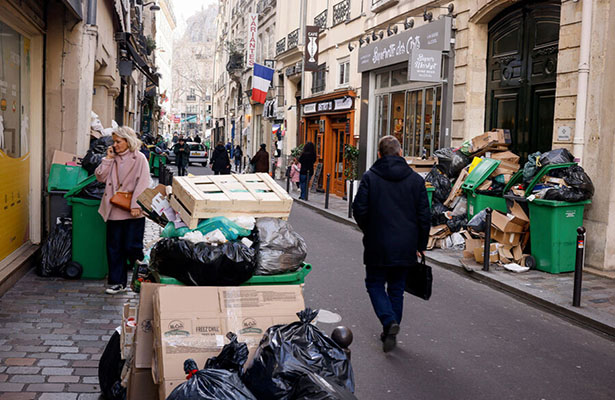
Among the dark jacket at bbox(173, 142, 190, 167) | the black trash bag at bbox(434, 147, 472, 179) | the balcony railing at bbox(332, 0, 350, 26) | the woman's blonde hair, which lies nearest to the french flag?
the dark jacket at bbox(173, 142, 190, 167)

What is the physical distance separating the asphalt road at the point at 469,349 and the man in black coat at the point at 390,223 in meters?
0.41

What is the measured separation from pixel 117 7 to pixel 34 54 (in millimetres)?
5514

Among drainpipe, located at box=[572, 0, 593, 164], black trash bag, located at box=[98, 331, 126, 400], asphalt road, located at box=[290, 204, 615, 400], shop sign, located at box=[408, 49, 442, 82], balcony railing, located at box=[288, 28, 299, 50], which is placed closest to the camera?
black trash bag, located at box=[98, 331, 126, 400]

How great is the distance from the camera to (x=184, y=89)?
103062 millimetres

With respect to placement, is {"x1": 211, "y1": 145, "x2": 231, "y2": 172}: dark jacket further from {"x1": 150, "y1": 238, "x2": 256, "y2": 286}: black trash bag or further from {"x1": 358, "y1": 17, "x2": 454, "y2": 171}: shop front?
{"x1": 150, "y1": 238, "x2": 256, "y2": 286}: black trash bag

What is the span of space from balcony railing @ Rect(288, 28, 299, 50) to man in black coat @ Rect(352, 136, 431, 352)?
21642mm

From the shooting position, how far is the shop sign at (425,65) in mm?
12756

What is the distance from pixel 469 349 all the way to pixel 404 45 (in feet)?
36.5

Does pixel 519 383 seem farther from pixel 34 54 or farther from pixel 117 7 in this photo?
pixel 117 7

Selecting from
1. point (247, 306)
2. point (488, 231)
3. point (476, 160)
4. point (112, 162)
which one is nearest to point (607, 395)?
point (247, 306)

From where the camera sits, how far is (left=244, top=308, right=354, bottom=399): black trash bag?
2.82 m

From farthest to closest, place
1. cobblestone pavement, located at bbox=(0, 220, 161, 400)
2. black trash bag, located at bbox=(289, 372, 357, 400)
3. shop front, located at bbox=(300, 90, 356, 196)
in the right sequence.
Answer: shop front, located at bbox=(300, 90, 356, 196) < cobblestone pavement, located at bbox=(0, 220, 161, 400) < black trash bag, located at bbox=(289, 372, 357, 400)

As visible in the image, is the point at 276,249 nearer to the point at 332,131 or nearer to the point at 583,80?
the point at 583,80

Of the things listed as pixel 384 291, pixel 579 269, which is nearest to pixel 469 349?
pixel 384 291
